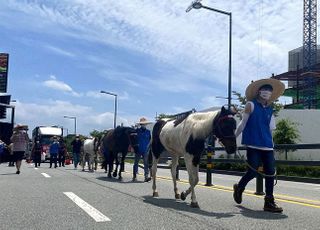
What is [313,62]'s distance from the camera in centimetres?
8575

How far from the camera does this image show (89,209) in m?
7.27

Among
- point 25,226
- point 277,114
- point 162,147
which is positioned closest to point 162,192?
point 162,147

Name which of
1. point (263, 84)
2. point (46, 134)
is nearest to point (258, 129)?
point (263, 84)

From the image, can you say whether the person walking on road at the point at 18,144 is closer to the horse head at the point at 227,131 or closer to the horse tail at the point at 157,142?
the horse tail at the point at 157,142

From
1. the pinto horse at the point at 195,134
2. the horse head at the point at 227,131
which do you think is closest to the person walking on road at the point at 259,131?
the horse head at the point at 227,131

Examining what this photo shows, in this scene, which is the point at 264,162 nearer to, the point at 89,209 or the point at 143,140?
the point at 89,209

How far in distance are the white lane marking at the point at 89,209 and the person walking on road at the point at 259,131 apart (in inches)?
96.4

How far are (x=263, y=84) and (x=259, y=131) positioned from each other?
0.82 m

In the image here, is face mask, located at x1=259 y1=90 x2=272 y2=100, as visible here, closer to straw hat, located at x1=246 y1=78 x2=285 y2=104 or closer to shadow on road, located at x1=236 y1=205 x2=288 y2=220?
straw hat, located at x1=246 y1=78 x2=285 y2=104

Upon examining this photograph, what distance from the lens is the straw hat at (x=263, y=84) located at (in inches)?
307

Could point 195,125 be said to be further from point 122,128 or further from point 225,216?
point 122,128

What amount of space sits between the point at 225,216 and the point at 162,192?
12.9 feet

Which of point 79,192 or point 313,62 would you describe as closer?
point 79,192

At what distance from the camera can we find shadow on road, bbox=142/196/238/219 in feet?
22.3
